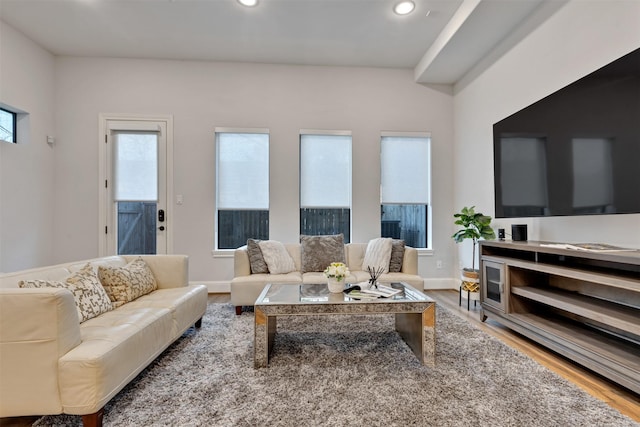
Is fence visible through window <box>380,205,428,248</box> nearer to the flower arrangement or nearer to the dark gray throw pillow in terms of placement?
the dark gray throw pillow

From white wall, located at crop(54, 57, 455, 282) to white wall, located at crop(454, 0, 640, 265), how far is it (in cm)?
44

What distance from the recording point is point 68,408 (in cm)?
134

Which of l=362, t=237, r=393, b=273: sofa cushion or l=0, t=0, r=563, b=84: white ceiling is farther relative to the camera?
l=362, t=237, r=393, b=273: sofa cushion

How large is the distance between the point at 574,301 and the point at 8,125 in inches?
233

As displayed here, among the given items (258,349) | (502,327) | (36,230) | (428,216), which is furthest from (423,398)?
(36,230)

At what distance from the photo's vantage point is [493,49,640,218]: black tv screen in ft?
5.99

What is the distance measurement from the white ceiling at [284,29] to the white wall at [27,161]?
0.28 meters

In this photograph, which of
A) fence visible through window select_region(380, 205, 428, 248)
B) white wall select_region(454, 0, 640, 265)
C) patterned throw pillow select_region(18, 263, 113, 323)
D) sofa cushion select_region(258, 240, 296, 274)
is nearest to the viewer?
patterned throw pillow select_region(18, 263, 113, 323)

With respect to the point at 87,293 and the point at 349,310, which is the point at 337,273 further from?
the point at 87,293

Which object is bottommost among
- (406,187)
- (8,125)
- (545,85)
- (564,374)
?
(564,374)

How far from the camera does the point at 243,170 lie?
4.26 meters

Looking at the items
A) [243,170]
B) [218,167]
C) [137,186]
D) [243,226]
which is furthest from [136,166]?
[243,226]

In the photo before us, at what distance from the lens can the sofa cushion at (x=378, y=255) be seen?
340cm

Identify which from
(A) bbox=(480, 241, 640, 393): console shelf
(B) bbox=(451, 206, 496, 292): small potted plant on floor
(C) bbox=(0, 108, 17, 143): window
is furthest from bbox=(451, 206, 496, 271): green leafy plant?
(C) bbox=(0, 108, 17, 143): window
